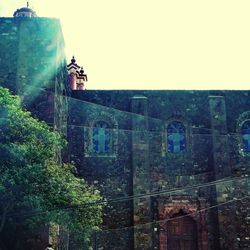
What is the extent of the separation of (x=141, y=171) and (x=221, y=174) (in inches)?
127

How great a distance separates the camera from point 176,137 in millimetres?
18578

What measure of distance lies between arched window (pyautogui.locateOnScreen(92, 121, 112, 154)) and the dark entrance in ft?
13.0

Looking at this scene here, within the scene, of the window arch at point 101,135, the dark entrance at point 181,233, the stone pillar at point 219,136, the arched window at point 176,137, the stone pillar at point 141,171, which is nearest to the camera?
the stone pillar at point 141,171

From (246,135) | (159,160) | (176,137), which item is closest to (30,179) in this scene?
(159,160)

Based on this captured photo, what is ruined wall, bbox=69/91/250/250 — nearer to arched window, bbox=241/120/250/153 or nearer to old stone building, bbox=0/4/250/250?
old stone building, bbox=0/4/250/250

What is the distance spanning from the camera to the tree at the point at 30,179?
33.1ft

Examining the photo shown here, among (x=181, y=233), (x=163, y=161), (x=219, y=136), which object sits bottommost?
(x=181, y=233)

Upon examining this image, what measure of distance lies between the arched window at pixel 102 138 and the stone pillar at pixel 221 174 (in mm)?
4360

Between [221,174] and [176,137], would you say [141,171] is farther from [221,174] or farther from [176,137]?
[221,174]

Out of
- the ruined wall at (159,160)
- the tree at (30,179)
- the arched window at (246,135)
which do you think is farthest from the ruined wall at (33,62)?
the arched window at (246,135)

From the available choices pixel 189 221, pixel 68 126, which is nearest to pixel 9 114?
→ pixel 68 126

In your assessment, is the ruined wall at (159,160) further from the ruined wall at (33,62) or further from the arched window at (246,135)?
the ruined wall at (33,62)

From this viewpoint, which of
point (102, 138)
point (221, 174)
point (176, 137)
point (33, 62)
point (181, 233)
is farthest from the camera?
point (176, 137)

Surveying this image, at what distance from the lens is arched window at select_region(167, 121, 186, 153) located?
18.4 meters
